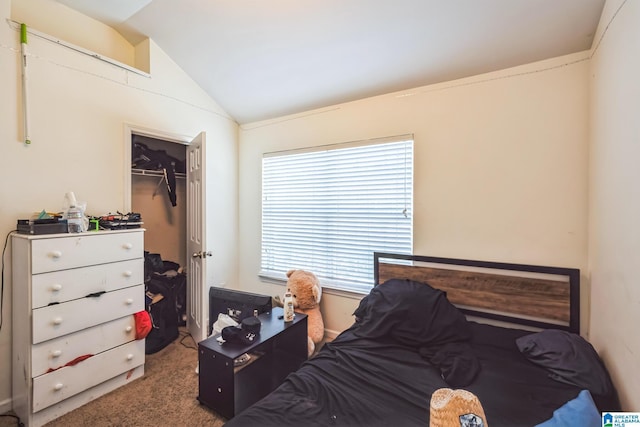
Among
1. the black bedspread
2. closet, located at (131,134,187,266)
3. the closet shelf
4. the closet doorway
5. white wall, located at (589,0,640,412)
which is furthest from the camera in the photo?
closet, located at (131,134,187,266)

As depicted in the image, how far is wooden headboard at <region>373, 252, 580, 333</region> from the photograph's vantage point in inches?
75.2

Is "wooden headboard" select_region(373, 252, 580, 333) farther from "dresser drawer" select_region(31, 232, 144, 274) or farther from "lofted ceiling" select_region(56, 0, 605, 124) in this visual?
"dresser drawer" select_region(31, 232, 144, 274)

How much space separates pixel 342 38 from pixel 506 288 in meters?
2.23

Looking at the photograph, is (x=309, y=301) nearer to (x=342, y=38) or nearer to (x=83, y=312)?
(x=83, y=312)

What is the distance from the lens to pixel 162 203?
3.42 m

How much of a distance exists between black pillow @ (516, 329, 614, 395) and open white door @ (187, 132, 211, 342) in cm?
253

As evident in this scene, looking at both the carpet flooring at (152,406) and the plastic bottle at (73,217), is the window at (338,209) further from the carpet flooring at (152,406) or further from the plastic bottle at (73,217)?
the plastic bottle at (73,217)

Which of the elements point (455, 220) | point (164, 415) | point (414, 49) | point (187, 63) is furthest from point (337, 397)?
point (187, 63)

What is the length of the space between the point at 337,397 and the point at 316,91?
249 centimetres

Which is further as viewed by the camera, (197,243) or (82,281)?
(197,243)

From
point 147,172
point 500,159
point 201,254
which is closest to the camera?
point 500,159

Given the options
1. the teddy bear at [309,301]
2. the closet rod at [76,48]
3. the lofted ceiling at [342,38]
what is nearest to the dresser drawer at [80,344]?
the teddy bear at [309,301]

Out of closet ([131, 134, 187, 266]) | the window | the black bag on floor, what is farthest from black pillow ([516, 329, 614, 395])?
closet ([131, 134, 187, 266])

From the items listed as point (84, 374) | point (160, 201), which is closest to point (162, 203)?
point (160, 201)
